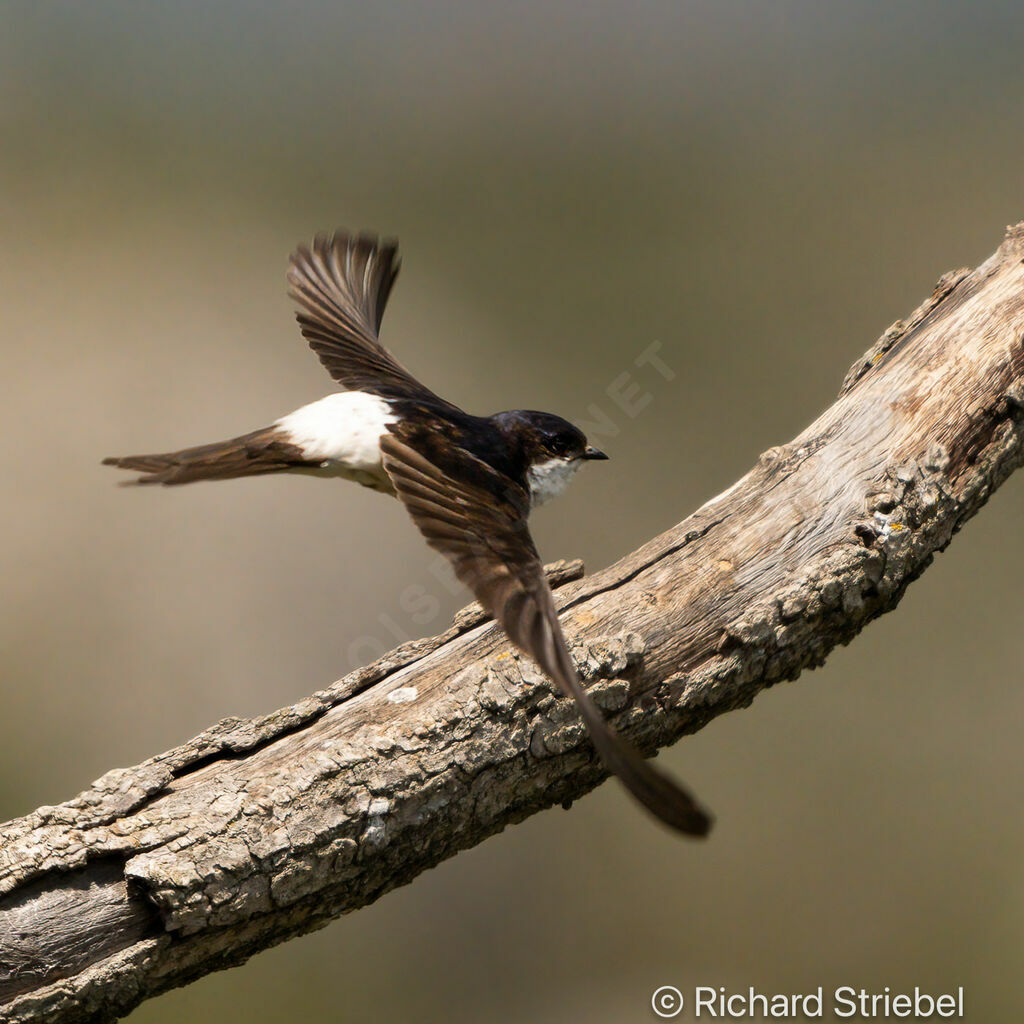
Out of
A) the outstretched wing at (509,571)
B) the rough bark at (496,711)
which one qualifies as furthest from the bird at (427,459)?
the rough bark at (496,711)

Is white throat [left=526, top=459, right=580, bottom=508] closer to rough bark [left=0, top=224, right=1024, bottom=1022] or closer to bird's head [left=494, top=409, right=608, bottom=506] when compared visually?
bird's head [left=494, top=409, right=608, bottom=506]

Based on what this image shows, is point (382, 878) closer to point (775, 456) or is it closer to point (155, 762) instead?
point (155, 762)

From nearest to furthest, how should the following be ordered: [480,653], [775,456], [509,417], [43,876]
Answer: [43,876], [480,653], [775,456], [509,417]

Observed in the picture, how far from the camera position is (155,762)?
7.24 ft

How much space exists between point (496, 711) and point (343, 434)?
1089 mm

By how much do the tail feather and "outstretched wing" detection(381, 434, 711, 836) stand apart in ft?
1.14

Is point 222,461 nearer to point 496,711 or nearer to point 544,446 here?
point 544,446

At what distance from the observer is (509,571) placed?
2318 millimetres

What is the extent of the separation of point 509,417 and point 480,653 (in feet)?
3.76

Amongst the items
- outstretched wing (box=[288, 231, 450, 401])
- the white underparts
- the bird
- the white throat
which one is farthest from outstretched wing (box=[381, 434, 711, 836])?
outstretched wing (box=[288, 231, 450, 401])

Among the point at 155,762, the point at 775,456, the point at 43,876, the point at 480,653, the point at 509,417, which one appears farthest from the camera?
the point at 509,417

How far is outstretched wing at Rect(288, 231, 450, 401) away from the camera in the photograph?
11.8 ft

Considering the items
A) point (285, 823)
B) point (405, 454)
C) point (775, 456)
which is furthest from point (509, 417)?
point (285, 823)

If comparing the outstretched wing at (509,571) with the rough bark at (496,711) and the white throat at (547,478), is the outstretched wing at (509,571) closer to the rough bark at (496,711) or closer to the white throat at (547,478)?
the rough bark at (496,711)
